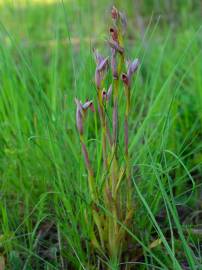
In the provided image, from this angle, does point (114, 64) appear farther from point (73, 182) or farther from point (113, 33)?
point (73, 182)

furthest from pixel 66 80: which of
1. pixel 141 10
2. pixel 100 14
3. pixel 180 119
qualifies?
pixel 141 10

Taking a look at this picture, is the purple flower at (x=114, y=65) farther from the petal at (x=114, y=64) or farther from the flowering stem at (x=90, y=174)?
the flowering stem at (x=90, y=174)

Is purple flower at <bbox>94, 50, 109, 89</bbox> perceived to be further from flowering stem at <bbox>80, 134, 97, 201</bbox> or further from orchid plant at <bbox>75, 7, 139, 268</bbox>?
flowering stem at <bbox>80, 134, 97, 201</bbox>

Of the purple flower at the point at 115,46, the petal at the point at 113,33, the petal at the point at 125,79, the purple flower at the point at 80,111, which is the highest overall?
the petal at the point at 113,33

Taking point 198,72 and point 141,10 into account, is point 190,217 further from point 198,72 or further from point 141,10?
point 141,10

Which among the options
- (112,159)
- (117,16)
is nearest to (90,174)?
(112,159)

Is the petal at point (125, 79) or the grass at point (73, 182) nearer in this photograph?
the petal at point (125, 79)

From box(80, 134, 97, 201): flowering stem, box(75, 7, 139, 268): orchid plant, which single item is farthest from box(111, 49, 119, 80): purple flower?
box(80, 134, 97, 201): flowering stem

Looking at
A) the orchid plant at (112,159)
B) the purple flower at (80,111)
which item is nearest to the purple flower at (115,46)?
the orchid plant at (112,159)

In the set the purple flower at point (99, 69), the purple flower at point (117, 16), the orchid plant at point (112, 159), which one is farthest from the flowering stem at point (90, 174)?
the purple flower at point (117, 16)

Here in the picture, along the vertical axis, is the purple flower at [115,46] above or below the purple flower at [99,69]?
above
